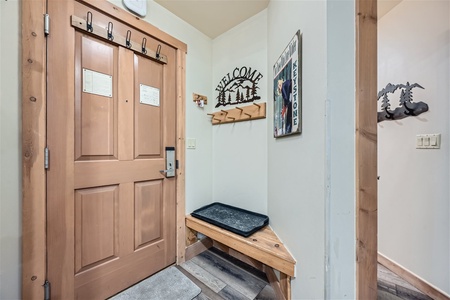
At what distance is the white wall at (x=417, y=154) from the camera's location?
134cm

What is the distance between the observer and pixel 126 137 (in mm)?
1426

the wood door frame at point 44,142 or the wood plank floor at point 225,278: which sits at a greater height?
the wood door frame at point 44,142

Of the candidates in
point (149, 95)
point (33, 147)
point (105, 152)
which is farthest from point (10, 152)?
point (149, 95)

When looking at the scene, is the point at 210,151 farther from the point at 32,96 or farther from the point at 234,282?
the point at 32,96

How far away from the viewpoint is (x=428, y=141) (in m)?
1.43

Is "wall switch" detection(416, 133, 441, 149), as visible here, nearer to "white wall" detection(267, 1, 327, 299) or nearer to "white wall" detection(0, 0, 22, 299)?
"white wall" detection(267, 1, 327, 299)

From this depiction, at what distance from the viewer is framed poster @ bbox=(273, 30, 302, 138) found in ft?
3.43

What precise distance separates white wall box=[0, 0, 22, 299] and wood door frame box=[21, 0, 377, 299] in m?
0.03

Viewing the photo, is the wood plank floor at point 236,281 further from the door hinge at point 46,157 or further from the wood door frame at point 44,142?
the door hinge at point 46,157

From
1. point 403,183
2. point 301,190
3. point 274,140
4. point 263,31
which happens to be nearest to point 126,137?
point 274,140

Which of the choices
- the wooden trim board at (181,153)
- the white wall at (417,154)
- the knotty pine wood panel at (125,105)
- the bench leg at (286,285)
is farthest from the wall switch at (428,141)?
the knotty pine wood panel at (125,105)

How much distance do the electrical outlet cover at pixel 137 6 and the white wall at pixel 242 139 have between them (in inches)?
33.4

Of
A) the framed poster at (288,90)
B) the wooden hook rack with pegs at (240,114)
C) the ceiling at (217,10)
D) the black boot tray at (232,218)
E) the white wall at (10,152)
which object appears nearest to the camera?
the white wall at (10,152)

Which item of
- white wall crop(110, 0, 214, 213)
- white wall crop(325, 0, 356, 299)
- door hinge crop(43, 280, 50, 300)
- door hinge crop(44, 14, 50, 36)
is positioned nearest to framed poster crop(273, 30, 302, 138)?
white wall crop(325, 0, 356, 299)
